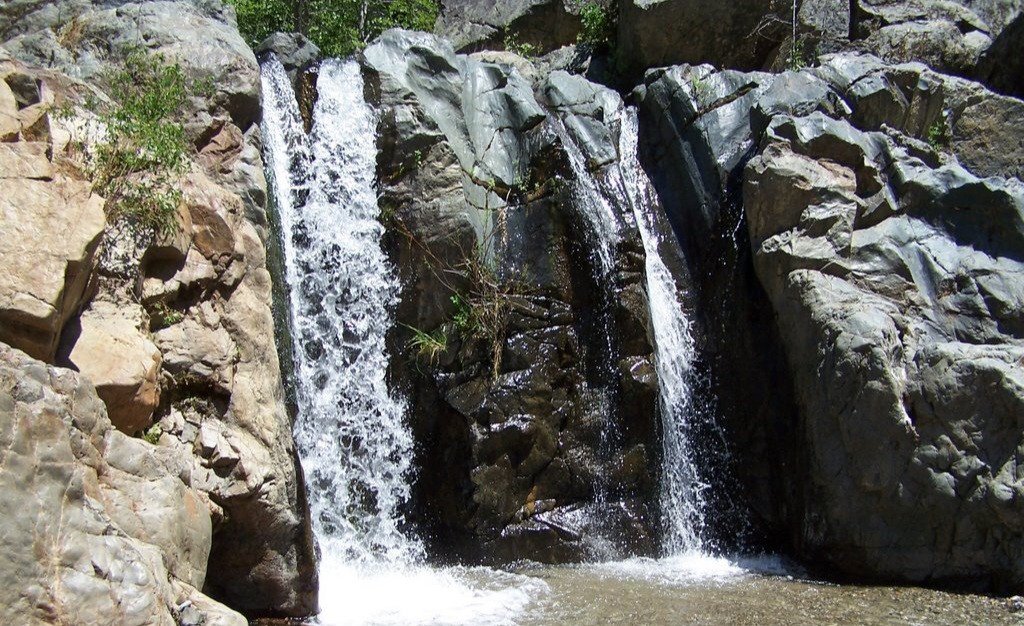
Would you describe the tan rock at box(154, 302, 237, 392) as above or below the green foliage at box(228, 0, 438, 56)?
below

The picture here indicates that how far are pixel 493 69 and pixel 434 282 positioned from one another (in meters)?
3.25

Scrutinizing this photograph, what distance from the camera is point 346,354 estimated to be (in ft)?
29.2

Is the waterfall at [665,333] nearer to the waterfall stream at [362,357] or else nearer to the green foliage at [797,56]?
the waterfall stream at [362,357]

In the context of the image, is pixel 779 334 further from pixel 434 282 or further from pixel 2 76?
pixel 2 76

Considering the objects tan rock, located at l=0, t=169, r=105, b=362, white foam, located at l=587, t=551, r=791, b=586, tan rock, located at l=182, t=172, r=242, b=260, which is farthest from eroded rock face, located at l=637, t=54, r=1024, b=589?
tan rock, located at l=0, t=169, r=105, b=362

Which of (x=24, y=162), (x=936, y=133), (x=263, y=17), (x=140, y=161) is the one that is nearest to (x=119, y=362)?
(x=24, y=162)

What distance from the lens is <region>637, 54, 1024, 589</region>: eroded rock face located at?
300 inches

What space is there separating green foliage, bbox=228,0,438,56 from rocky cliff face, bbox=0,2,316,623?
235 inches

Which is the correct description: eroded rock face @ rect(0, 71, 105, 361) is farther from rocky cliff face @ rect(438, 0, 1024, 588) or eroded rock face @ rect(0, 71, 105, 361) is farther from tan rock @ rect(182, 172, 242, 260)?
rocky cliff face @ rect(438, 0, 1024, 588)

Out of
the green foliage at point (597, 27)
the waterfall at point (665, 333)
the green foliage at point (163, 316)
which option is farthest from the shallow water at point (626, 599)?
the green foliage at point (597, 27)

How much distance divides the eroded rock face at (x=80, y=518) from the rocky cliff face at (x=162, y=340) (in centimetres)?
2

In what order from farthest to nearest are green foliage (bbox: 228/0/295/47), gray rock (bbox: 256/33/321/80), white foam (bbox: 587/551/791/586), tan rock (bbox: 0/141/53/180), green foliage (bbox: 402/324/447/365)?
green foliage (bbox: 228/0/295/47) < gray rock (bbox: 256/33/321/80) < green foliage (bbox: 402/324/447/365) < white foam (bbox: 587/551/791/586) < tan rock (bbox: 0/141/53/180)

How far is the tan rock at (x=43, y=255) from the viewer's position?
4.57 metres

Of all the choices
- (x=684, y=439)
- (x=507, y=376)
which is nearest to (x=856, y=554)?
(x=684, y=439)
